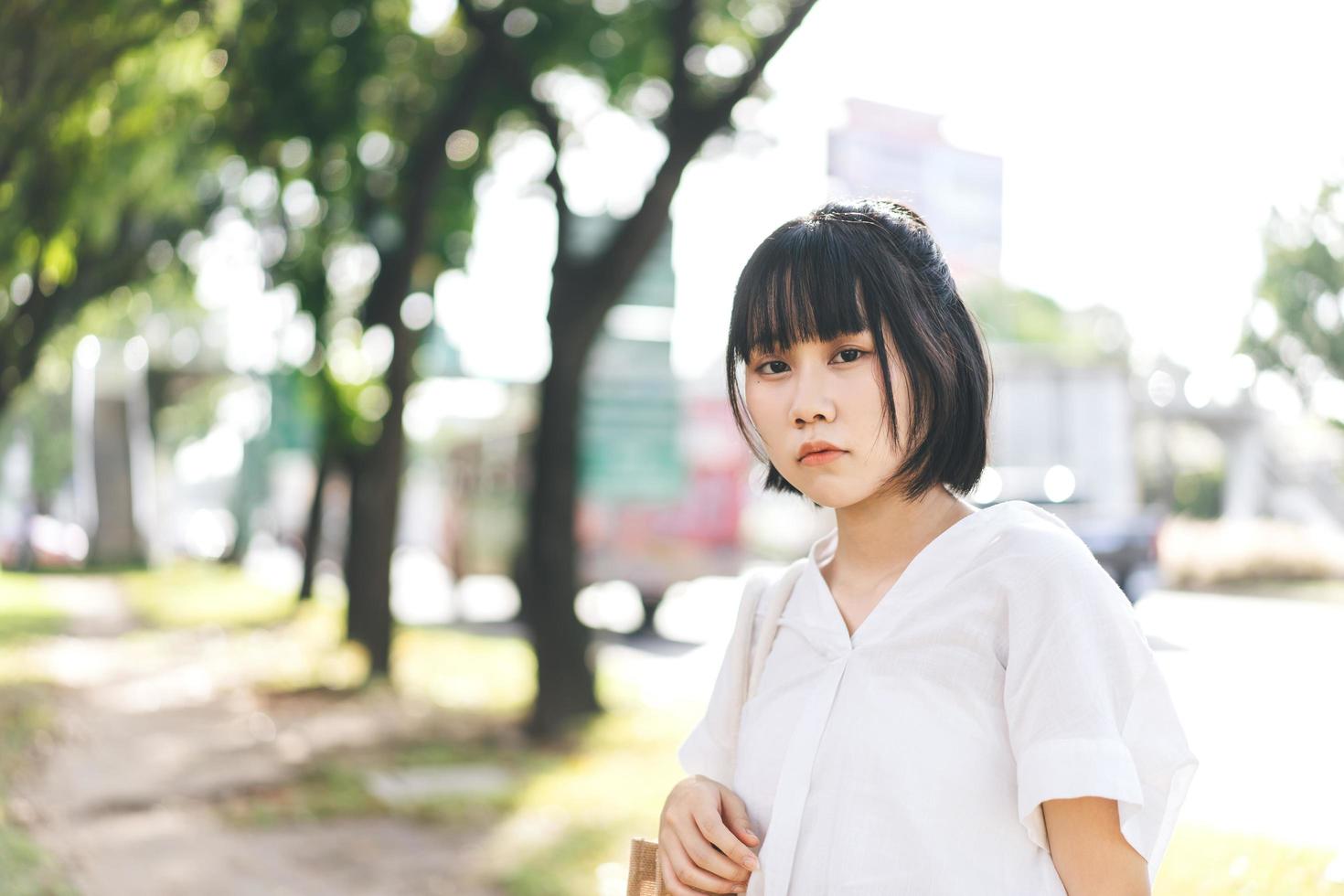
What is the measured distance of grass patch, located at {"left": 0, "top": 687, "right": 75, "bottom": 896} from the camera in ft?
17.3

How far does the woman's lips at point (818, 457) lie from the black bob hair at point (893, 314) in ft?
0.24

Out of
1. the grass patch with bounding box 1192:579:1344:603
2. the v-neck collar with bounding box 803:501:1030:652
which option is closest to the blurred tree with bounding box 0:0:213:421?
the v-neck collar with bounding box 803:501:1030:652

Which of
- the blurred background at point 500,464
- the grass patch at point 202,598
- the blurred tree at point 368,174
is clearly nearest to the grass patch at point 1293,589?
the blurred background at point 500,464

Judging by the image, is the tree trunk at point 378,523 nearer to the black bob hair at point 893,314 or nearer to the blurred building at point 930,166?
the blurred building at point 930,166

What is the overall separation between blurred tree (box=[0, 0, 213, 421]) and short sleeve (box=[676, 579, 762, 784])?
569 centimetres

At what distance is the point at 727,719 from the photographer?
1.65m

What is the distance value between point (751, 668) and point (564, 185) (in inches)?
284

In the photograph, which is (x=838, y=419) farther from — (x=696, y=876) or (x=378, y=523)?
(x=378, y=523)

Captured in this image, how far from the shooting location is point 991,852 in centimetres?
132

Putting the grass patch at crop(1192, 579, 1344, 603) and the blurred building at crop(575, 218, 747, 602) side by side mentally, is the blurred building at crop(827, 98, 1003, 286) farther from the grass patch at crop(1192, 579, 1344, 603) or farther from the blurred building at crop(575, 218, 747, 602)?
the blurred building at crop(575, 218, 747, 602)

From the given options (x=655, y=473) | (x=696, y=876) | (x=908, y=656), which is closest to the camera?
(x=908, y=656)

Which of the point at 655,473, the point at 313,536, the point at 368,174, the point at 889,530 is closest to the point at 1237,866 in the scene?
the point at 889,530

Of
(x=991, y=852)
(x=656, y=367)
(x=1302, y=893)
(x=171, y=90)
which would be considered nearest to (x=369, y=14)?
(x=171, y=90)

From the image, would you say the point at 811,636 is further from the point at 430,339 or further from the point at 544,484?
the point at 430,339
